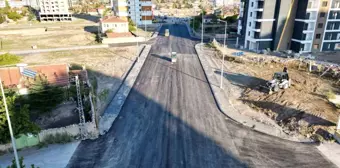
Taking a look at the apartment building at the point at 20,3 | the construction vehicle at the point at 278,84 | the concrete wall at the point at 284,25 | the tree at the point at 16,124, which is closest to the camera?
the tree at the point at 16,124

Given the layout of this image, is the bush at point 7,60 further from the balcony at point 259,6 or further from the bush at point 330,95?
the bush at point 330,95

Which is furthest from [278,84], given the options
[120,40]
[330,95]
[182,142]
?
[120,40]

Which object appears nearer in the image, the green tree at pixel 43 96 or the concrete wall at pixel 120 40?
the green tree at pixel 43 96

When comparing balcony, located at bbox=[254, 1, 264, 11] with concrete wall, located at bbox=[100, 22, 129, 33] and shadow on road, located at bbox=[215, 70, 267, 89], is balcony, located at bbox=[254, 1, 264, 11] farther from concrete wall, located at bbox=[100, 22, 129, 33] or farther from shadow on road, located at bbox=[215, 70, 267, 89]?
concrete wall, located at bbox=[100, 22, 129, 33]

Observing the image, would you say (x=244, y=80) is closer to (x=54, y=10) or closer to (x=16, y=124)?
(x=16, y=124)

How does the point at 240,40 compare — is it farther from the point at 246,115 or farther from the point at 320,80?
the point at 246,115

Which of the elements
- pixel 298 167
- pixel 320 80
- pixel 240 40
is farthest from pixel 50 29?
pixel 298 167

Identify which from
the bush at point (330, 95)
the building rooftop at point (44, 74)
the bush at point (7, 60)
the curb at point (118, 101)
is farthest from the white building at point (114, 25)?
the bush at point (330, 95)

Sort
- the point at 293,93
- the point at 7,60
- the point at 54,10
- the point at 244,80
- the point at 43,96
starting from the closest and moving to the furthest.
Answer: the point at 43,96
the point at 293,93
the point at 244,80
the point at 7,60
the point at 54,10
